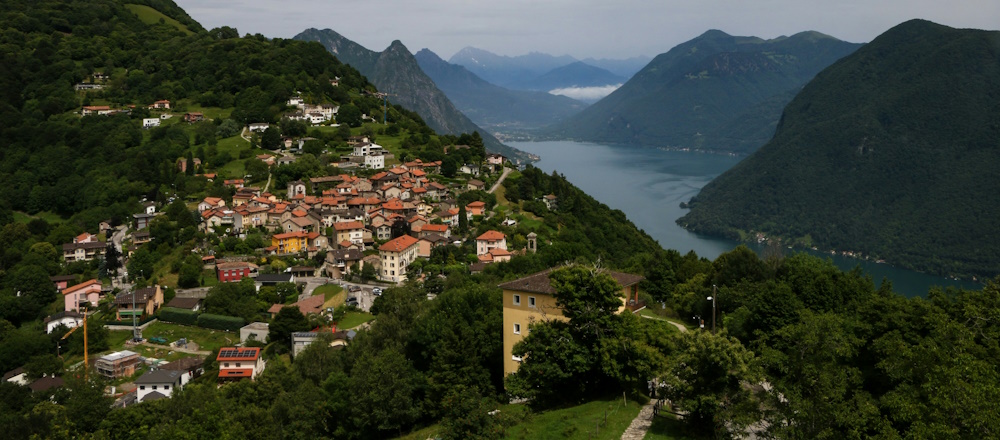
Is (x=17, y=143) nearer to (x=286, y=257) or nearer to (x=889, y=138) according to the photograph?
(x=286, y=257)

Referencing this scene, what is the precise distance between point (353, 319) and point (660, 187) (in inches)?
3796

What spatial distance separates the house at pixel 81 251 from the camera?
42.2 m


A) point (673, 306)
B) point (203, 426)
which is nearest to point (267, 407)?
point (203, 426)

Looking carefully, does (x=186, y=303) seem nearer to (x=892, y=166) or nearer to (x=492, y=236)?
(x=492, y=236)

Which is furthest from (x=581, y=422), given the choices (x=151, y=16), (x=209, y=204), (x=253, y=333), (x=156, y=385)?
(x=151, y=16)

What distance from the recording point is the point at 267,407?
2059 centimetres

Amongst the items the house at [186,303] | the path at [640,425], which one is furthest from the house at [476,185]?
the path at [640,425]

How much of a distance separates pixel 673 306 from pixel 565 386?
1181cm

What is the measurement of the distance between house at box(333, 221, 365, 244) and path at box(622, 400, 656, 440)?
95.7ft

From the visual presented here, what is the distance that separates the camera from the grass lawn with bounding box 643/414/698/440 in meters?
12.1

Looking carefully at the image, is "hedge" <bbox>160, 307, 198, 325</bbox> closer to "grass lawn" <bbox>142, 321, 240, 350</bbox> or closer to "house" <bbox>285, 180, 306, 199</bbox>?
"grass lawn" <bbox>142, 321, 240, 350</bbox>

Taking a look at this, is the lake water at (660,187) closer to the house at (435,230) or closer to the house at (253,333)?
the house at (435,230)

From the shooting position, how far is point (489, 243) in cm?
3919

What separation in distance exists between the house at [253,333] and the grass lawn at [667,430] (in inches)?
886
